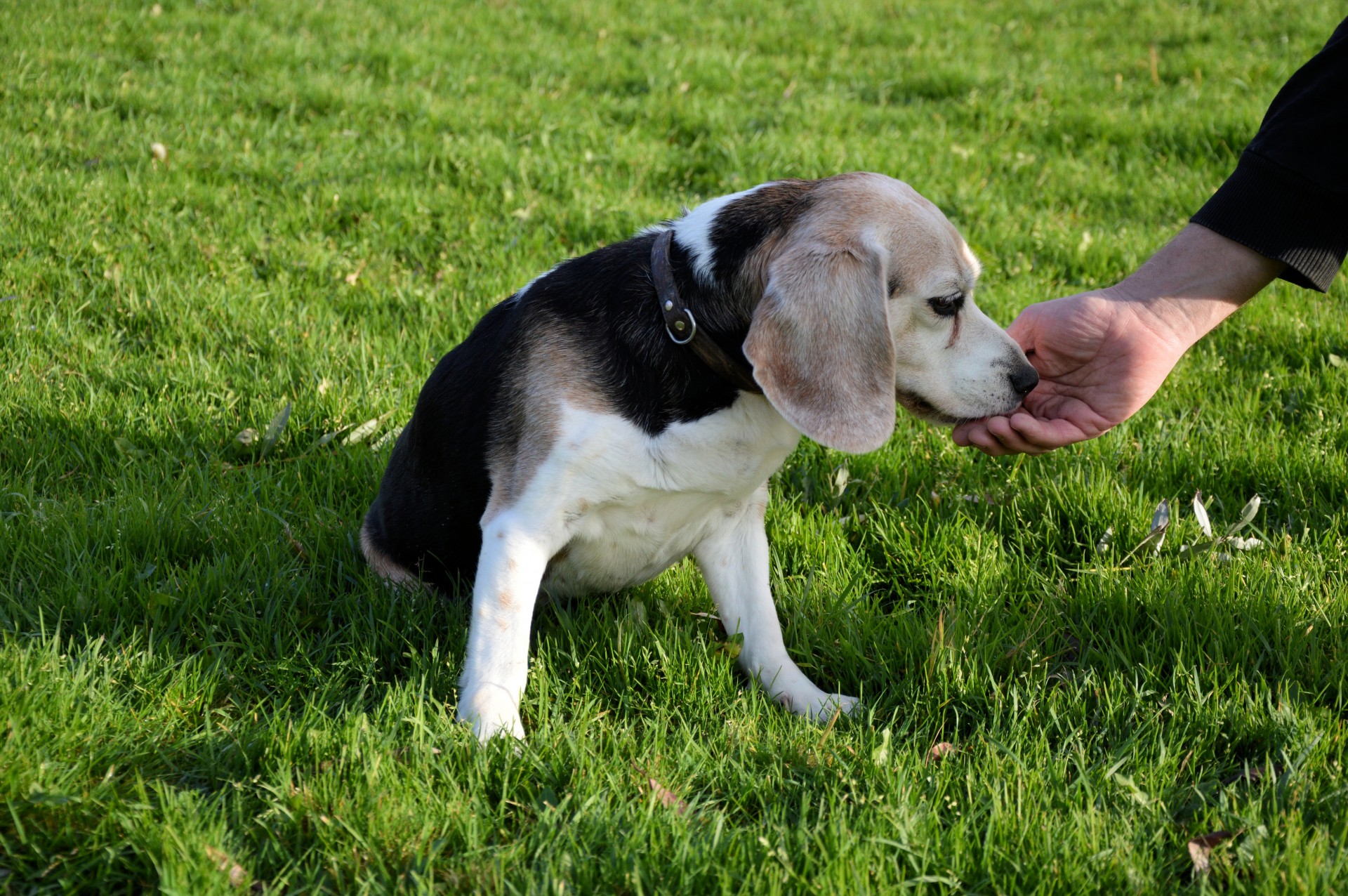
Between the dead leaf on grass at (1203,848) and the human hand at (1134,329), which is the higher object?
the human hand at (1134,329)

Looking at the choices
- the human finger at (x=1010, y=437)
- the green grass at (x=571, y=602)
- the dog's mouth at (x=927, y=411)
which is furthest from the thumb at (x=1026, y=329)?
the dog's mouth at (x=927, y=411)

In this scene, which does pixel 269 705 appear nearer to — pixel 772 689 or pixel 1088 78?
pixel 772 689

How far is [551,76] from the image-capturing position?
26.7 ft

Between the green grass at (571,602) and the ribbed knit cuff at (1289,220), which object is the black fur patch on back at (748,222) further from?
the ribbed knit cuff at (1289,220)

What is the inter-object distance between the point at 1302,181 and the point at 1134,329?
0.59 m

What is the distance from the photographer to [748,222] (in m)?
2.78

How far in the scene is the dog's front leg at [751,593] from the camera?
3053mm

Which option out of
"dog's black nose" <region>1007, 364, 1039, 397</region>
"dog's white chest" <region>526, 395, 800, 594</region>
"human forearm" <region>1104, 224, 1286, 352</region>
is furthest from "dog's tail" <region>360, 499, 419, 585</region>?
"human forearm" <region>1104, 224, 1286, 352</region>

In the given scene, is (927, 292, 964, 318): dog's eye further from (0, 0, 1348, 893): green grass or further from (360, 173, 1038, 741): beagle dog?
(0, 0, 1348, 893): green grass

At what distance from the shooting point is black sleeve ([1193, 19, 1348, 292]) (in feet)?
9.98

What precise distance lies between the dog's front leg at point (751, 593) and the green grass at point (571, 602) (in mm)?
96

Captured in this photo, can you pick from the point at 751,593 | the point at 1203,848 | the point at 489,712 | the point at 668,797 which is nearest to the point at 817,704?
the point at 751,593

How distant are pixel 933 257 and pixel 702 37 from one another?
7303 millimetres

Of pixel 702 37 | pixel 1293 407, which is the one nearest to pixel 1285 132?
pixel 1293 407
